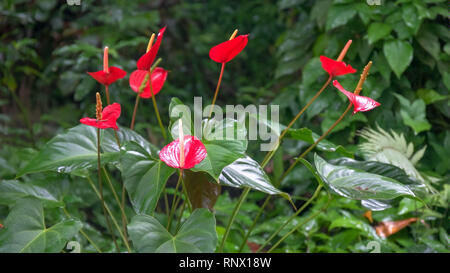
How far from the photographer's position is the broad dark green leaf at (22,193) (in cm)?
79

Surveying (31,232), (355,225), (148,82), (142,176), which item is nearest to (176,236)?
(142,176)

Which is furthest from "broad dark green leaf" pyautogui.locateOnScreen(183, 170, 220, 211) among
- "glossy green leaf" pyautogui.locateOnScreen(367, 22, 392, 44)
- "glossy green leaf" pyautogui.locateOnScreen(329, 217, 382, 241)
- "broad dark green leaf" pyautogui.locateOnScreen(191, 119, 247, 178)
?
"glossy green leaf" pyautogui.locateOnScreen(367, 22, 392, 44)

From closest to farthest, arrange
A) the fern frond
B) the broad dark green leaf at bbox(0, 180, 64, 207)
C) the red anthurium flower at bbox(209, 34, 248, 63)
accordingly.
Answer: the red anthurium flower at bbox(209, 34, 248, 63)
the broad dark green leaf at bbox(0, 180, 64, 207)
the fern frond

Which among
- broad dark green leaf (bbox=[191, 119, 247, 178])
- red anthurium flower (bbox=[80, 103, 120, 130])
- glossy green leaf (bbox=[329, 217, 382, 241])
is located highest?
red anthurium flower (bbox=[80, 103, 120, 130])

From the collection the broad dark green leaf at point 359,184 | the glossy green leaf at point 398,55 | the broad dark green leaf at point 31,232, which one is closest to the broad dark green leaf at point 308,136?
the broad dark green leaf at point 359,184

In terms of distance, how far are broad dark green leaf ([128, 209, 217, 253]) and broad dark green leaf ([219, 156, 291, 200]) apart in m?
0.06

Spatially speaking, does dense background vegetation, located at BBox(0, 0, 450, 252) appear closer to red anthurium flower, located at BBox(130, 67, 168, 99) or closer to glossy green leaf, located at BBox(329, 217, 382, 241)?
glossy green leaf, located at BBox(329, 217, 382, 241)

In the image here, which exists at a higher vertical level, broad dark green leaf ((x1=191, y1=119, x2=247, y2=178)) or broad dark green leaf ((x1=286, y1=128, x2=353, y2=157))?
broad dark green leaf ((x1=191, y1=119, x2=247, y2=178))

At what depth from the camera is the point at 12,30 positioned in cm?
194

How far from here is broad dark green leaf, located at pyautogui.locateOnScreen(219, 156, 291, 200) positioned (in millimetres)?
619

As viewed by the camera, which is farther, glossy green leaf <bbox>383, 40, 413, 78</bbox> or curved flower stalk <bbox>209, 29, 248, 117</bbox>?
glossy green leaf <bbox>383, 40, 413, 78</bbox>

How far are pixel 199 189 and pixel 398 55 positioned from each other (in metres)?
0.88
